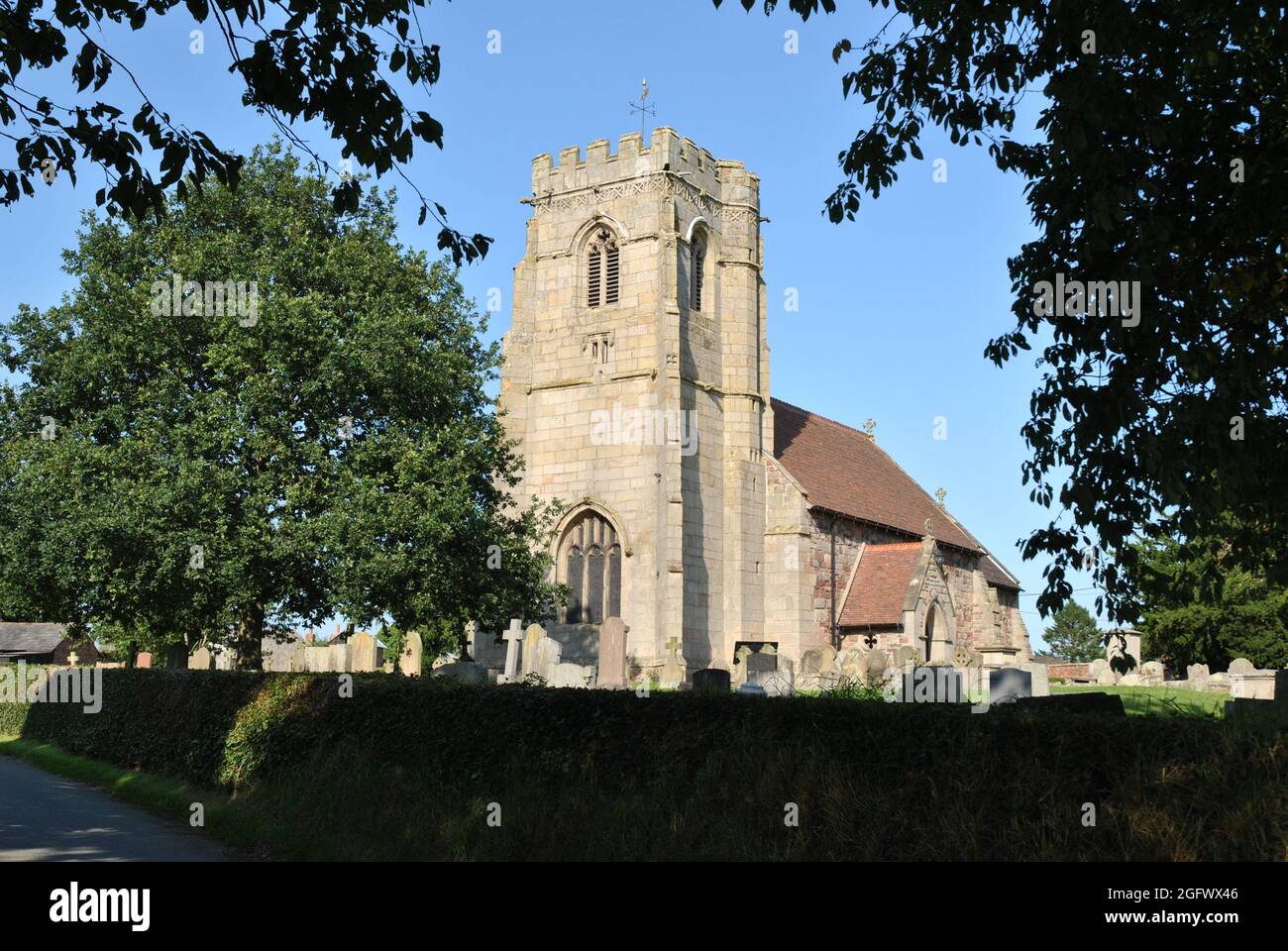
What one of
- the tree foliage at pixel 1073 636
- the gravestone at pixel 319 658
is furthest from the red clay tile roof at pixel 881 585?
the tree foliage at pixel 1073 636

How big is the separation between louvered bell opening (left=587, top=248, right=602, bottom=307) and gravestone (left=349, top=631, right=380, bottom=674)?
608 inches

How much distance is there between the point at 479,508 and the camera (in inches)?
935

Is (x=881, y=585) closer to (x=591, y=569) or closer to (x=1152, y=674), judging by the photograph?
(x=591, y=569)

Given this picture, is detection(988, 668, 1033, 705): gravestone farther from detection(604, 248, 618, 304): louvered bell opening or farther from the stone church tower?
detection(604, 248, 618, 304): louvered bell opening

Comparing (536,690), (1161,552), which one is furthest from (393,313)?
(1161,552)

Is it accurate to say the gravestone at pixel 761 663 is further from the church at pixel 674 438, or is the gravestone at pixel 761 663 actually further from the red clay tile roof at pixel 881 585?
the red clay tile roof at pixel 881 585

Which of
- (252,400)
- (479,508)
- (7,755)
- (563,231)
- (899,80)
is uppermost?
(563,231)

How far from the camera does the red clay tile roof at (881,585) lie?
34.5 metres

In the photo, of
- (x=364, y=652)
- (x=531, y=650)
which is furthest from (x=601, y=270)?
(x=364, y=652)

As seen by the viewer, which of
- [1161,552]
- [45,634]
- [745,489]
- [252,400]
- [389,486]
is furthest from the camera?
[45,634]

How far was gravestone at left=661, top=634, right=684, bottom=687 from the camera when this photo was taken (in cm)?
2614

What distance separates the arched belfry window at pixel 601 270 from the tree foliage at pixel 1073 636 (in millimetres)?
79093
